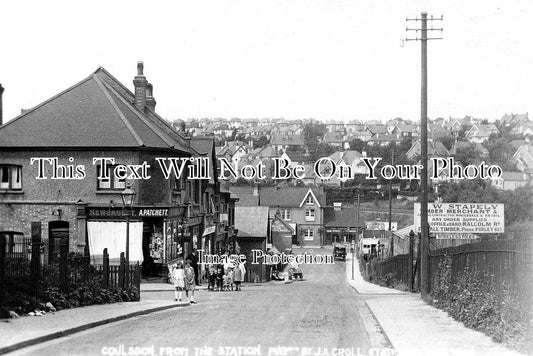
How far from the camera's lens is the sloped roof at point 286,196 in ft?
310

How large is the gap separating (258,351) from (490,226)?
14.7 meters

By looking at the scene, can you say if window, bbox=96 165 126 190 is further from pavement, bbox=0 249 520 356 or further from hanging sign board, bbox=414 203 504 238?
hanging sign board, bbox=414 203 504 238

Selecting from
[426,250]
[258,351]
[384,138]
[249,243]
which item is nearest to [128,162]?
[426,250]

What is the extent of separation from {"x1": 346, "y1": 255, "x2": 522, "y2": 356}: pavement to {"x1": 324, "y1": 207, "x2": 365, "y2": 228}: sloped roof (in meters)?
73.8

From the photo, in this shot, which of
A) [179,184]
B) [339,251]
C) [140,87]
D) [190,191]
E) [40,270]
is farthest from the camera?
[339,251]

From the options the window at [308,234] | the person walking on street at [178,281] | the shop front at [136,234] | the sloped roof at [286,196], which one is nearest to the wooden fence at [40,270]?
the person walking on street at [178,281]

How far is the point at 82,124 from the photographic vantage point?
35906 mm

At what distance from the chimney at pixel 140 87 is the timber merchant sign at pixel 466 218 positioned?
72.1 feet

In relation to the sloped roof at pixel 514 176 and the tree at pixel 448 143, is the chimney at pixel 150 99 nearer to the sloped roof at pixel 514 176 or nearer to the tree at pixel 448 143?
the sloped roof at pixel 514 176

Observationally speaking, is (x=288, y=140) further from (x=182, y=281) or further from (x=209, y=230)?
(x=182, y=281)

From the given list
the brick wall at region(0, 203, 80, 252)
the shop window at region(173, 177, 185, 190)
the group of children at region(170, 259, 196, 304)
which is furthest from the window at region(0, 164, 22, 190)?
the group of children at region(170, 259, 196, 304)

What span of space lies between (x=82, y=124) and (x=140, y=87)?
730 centimetres

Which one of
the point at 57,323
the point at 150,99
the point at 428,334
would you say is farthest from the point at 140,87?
the point at 428,334

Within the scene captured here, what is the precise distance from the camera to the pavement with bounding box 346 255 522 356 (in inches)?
469
